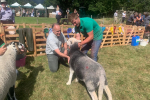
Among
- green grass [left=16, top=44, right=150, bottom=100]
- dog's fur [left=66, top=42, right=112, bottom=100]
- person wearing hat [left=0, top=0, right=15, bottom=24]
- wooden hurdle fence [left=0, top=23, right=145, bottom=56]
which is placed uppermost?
person wearing hat [left=0, top=0, right=15, bottom=24]

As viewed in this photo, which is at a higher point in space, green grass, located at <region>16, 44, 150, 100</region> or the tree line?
the tree line

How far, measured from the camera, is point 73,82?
3.56 metres

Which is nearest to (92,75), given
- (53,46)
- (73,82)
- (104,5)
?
(73,82)

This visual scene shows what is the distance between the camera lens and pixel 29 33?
4.77 metres

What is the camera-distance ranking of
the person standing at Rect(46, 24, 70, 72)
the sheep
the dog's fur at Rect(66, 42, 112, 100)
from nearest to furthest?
the sheep, the dog's fur at Rect(66, 42, 112, 100), the person standing at Rect(46, 24, 70, 72)

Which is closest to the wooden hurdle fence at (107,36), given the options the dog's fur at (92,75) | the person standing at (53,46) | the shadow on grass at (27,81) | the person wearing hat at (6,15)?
the person wearing hat at (6,15)

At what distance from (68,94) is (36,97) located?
0.87 meters

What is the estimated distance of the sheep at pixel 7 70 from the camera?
203cm

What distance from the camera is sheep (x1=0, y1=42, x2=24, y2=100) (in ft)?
6.66

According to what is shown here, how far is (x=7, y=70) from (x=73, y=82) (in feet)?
6.54

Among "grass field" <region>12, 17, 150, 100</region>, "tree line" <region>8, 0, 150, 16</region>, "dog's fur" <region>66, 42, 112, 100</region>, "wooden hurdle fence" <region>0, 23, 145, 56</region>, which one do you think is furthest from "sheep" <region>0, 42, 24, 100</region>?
"tree line" <region>8, 0, 150, 16</region>

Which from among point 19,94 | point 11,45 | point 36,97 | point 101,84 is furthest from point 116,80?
point 11,45

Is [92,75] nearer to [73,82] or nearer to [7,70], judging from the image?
[73,82]

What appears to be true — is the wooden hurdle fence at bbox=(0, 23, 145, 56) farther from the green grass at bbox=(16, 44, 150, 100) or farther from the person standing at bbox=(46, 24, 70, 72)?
the person standing at bbox=(46, 24, 70, 72)
